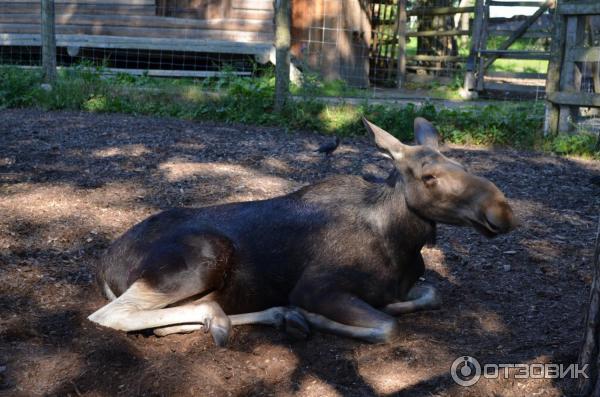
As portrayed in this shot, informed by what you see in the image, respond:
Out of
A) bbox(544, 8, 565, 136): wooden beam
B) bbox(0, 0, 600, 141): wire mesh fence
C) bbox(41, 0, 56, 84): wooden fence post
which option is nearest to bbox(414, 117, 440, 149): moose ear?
bbox(544, 8, 565, 136): wooden beam

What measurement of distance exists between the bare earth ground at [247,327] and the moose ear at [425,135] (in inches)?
47.0

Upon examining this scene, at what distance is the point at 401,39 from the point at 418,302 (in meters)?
15.2

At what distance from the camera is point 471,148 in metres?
11.6

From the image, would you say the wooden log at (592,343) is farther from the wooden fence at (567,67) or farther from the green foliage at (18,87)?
the green foliage at (18,87)

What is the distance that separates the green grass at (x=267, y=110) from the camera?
11.9m

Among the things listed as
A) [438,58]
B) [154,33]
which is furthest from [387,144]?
[438,58]

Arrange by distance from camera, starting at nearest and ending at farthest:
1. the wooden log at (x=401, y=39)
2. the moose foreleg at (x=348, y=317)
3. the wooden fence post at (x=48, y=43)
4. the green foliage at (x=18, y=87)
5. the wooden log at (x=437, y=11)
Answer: the moose foreleg at (x=348, y=317) < the green foliage at (x=18, y=87) < the wooden fence post at (x=48, y=43) < the wooden log at (x=437, y=11) < the wooden log at (x=401, y=39)

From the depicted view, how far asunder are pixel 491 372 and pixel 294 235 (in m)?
1.85

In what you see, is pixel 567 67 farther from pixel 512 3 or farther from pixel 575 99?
pixel 512 3

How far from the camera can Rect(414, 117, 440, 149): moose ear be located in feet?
19.3

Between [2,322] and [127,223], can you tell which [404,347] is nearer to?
[2,322]

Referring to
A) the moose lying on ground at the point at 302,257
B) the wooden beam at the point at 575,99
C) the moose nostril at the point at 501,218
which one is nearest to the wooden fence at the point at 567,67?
the wooden beam at the point at 575,99

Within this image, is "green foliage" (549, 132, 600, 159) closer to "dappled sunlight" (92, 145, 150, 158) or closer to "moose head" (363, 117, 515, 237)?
"dappled sunlight" (92, 145, 150, 158)

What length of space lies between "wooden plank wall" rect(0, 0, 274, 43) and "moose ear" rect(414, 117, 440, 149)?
13.2m
